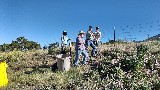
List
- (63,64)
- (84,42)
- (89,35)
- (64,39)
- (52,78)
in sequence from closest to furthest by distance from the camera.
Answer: (52,78), (63,64), (84,42), (64,39), (89,35)

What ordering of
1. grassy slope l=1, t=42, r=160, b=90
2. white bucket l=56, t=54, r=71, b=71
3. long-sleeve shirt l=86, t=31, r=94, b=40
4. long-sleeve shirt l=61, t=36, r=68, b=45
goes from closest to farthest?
1. grassy slope l=1, t=42, r=160, b=90
2. white bucket l=56, t=54, r=71, b=71
3. long-sleeve shirt l=61, t=36, r=68, b=45
4. long-sleeve shirt l=86, t=31, r=94, b=40

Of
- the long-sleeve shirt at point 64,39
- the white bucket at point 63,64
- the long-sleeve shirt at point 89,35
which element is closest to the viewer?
the white bucket at point 63,64

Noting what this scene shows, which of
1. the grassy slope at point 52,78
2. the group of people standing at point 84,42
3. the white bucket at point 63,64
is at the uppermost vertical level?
the group of people standing at point 84,42

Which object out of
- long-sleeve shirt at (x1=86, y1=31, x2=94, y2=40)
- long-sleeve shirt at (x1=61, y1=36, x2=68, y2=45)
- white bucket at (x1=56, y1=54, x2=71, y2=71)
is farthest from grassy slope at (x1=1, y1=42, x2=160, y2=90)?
long-sleeve shirt at (x1=86, y1=31, x2=94, y2=40)

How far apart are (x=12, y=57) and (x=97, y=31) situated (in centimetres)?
666

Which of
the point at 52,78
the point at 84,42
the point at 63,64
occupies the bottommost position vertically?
the point at 52,78

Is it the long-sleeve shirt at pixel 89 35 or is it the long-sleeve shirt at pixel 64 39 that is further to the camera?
the long-sleeve shirt at pixel 89 35

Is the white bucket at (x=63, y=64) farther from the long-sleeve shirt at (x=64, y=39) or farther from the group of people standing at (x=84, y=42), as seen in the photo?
the long-sleeve shirt at (x=64, y=39)

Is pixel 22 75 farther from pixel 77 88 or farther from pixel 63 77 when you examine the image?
pixel 77 88

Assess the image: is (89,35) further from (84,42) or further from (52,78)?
(52,78)

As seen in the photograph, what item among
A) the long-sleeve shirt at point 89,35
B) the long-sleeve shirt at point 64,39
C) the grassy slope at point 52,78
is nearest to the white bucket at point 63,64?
the grassy slope at point 52,78

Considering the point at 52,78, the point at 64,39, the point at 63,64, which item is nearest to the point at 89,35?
the point at 64,39

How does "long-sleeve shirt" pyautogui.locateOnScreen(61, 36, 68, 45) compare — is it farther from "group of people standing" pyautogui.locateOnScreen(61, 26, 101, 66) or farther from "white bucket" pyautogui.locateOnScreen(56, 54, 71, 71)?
"white bucket" pyautogui.locateOnScreen(56, 54, 71, 71)

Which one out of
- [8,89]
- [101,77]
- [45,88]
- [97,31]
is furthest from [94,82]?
[97,31]
